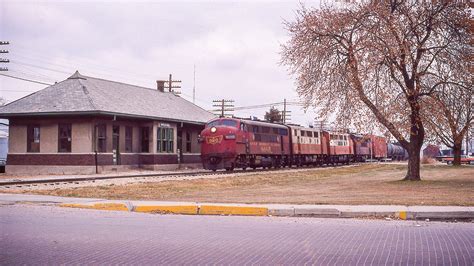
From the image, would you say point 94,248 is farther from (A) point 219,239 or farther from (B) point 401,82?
(B) point 401,82

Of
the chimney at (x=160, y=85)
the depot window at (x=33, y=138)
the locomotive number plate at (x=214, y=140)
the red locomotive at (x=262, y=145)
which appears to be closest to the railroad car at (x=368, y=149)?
the red locomotive at (x=262, y=145)

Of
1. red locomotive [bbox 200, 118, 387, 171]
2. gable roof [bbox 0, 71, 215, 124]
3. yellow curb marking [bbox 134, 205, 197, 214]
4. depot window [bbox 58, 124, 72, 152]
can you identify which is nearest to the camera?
yellow curb marking [bbox 134, 205, 197, 214]

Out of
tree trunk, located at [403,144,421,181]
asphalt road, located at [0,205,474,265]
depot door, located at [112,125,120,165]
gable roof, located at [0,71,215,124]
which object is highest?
gable roof, located at [0,71,215,124]

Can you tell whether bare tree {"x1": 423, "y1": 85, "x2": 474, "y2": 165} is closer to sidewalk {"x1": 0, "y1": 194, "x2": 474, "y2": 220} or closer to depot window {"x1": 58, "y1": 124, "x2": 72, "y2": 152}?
sidewalk {"x1": 0, "y1": 194, "x2": 474, "y2": 220}

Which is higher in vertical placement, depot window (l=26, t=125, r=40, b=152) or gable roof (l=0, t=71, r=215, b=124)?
gable roof (l=0, t=71, r=215, b=124)

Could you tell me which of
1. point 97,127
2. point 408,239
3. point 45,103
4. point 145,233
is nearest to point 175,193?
point 145,233

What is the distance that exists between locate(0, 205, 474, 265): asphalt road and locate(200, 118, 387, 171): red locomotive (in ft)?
62.2

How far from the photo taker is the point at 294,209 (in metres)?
14.3

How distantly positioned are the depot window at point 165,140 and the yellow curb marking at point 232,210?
94.3 ft

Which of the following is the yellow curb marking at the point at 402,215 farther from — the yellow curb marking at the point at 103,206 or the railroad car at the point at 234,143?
the railroad car at the point at 234,143

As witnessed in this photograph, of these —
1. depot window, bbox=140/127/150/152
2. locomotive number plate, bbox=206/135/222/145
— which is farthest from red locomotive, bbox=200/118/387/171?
depot window, bbox=140/127/150/152

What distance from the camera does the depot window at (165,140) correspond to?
1702 inches

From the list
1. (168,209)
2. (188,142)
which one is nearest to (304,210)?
(168,209)

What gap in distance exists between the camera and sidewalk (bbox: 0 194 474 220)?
13.6 meters
